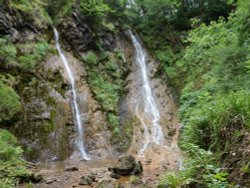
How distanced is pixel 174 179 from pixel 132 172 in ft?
13.3

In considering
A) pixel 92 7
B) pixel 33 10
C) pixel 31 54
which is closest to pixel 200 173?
pixel 31 54

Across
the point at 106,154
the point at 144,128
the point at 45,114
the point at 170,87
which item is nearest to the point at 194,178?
the point at 106,154

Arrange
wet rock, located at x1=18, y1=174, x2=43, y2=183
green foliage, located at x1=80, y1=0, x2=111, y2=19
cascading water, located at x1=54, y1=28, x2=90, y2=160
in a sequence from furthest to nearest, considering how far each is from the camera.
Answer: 1. green foliage, located at x1=80, y1=0, x2=111, y2=19
2. cascading water, located at x1=54, y1=28, x2=90, y2=160
3. wet rock, located at x1=18, y1=174, x2=43, y2=183

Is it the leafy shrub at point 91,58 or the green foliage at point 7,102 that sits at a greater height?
the leafy shrub at point 91,58

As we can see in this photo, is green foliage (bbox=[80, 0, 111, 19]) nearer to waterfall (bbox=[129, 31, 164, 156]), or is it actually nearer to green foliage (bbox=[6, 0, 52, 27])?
green foliage (bbox=[6, 0, 52, 27])

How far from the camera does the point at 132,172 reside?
8094mm

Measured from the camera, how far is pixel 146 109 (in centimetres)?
1488

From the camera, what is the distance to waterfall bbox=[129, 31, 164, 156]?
1298 centimetres

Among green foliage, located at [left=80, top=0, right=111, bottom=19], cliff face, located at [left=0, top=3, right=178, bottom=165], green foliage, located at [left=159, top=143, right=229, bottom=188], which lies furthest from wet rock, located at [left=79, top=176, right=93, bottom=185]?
green foliage, located at [left=80, top=0, right=111, bottom=19]

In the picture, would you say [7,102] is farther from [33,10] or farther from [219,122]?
[33,10]

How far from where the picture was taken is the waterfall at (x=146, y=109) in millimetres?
12984

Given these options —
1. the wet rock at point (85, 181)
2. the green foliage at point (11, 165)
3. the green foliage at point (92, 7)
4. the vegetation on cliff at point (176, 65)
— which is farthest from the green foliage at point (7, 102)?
the green foliage at point (92, 7)

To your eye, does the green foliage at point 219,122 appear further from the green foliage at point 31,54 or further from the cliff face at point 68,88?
the green foliage at point 31,54

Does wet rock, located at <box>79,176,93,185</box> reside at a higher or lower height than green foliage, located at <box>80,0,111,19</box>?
lower
